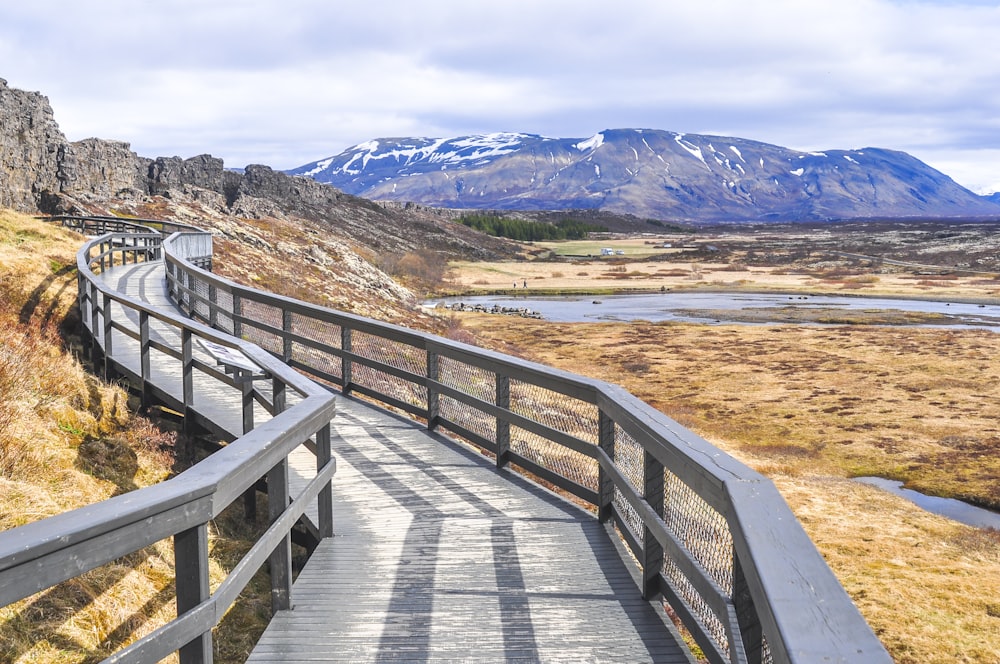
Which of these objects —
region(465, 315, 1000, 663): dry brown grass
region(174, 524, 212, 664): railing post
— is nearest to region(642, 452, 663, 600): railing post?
region(174, 524, 212, 664): railing post

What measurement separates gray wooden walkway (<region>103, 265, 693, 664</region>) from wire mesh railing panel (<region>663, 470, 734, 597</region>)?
50 centimetres

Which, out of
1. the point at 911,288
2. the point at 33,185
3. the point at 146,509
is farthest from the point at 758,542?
the point at 911,288

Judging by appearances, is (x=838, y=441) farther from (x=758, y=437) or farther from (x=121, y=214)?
(x=121, y=214)

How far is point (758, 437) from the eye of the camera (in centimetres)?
2450

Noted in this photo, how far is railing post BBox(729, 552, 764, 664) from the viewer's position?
10.8 ft

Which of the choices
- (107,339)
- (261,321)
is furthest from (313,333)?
(107,339)

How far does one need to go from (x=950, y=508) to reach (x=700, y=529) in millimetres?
17200

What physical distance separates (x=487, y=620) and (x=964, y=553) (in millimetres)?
13220

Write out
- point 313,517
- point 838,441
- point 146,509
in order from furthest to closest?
1. point 838,441
2. point 313,517
3. point 146,509

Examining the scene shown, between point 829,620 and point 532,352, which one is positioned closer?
point 829,620

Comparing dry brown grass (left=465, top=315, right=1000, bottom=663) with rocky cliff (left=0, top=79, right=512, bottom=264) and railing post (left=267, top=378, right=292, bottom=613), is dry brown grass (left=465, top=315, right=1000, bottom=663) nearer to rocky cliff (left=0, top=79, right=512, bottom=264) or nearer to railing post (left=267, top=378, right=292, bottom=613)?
railing post (left=267, top=378, right=292, bottom=613)

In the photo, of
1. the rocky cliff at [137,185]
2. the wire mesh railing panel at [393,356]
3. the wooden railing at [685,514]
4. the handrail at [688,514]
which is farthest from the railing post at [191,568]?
the rocky cliff at [137,185]

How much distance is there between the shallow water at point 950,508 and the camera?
1777cm

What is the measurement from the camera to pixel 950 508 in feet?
61.1
